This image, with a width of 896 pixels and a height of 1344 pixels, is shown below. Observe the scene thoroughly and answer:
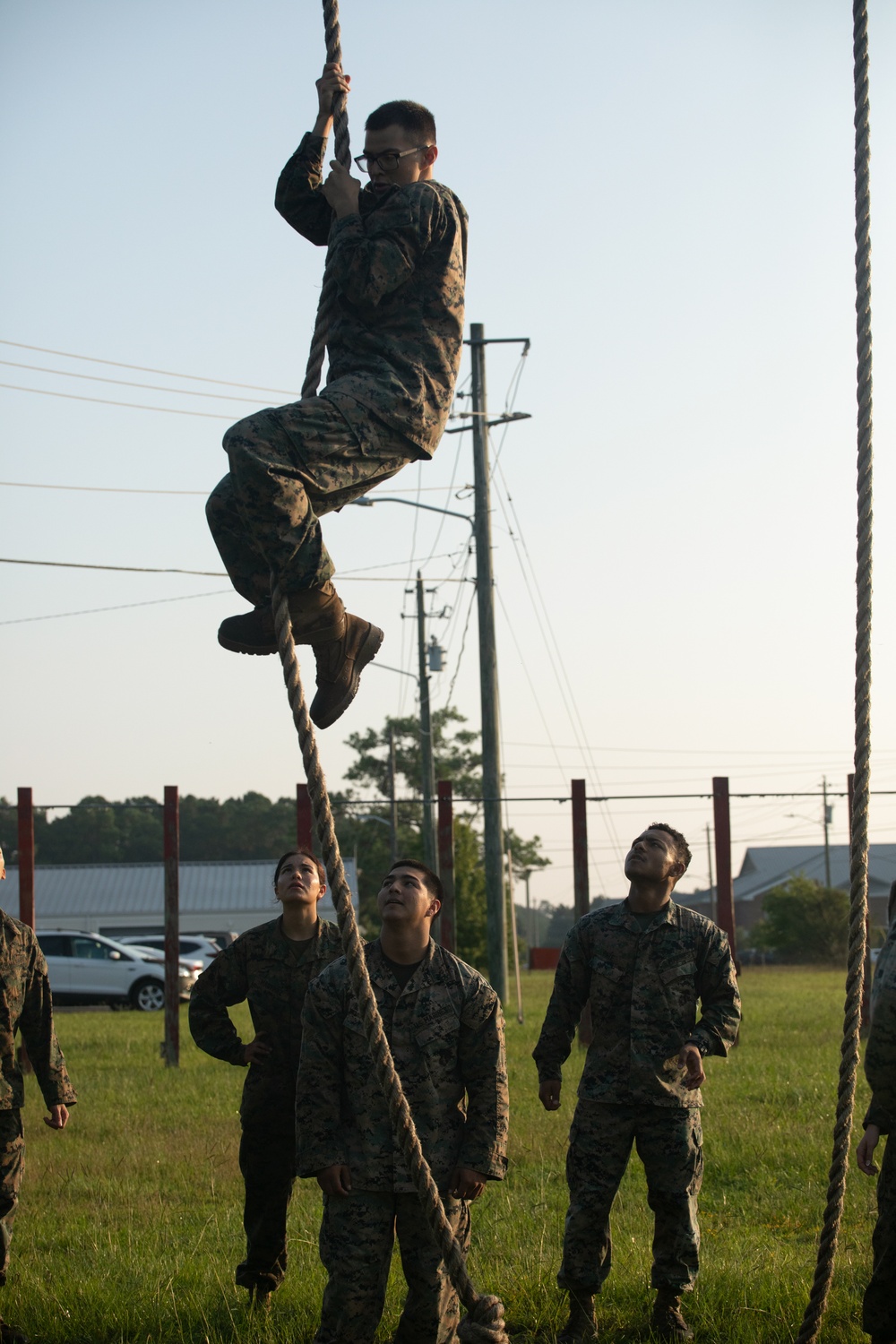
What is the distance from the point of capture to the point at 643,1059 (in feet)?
17.8

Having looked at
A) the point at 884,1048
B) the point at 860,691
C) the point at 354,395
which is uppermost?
the point at 354,395

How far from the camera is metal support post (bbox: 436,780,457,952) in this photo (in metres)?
12.9

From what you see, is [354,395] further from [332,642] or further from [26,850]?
[26,850]

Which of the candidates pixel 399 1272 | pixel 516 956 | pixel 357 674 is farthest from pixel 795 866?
pixel 357 674

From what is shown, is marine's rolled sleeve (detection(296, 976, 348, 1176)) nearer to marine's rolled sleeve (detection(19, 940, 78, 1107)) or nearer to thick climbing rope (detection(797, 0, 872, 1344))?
thick climbing rope (detection(797, 0, 872, 1344))

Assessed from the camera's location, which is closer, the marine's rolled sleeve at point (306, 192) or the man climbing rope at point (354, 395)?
the man climbing rope at point (354, 395)

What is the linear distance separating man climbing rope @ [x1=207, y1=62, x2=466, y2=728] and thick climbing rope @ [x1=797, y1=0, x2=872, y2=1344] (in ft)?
4.14

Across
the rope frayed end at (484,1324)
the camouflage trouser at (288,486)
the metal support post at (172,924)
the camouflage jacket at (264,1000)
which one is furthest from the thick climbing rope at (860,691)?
the metal support post at (172,924)

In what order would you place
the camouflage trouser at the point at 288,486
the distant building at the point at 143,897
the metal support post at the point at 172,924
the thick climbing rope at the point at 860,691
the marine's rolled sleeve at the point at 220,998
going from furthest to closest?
the distant building at the point at 143,897, the metal support post at the point at 172,924, the marine's rolled sleeve at the point at 220,998, the thick climbing rope at the point at 860,691, the camouflage trouser at the point at 288,486

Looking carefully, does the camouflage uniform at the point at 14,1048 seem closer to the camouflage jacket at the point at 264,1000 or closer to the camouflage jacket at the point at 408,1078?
the camouflage jacket at the point at 264,1000

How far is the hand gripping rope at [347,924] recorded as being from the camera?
10.2 feet

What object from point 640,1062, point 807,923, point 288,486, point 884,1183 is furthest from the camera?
point 807,923

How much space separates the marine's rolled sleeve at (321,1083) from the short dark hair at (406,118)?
8.96ft

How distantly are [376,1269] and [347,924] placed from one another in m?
1.77
